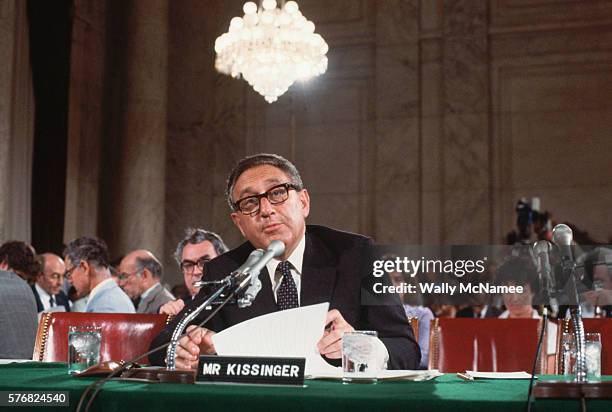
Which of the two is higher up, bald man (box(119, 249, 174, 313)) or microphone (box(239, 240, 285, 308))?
bald man (box(119, 249, 174, 313))

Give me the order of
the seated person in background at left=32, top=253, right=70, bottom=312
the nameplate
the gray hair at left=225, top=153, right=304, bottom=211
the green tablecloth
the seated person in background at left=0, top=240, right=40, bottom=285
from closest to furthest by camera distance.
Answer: the green tablecloth < the nameplate < the gray hair at left=225, top=153, right=304, bottom=211 < the seated person in background at left=0, top=240, right=40, bottom=285 < the seated person in background at left=32, top=253, right=70, bottom=312

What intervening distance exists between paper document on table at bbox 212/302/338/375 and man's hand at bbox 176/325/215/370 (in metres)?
0.17

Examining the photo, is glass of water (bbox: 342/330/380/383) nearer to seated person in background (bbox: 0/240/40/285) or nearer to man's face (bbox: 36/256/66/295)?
seated person in background (bbox: 0/240/40/285)

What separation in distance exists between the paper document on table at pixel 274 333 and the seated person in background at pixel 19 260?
150 inches

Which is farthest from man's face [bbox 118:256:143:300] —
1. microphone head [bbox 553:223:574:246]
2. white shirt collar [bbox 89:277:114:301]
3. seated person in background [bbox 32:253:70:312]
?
microphone head [bbox 553:223:574:246]

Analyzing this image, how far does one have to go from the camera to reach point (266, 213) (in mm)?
2713

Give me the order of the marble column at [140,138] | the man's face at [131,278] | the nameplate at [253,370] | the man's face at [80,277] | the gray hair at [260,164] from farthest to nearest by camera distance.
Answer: the marble column at [140,138] → the man's face at [131,278] → the man's face at [80,277] → the gray hair at [260,164] → the nameplate at [253,370]

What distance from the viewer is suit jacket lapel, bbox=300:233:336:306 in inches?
108

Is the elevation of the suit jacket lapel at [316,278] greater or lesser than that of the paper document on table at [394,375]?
greater

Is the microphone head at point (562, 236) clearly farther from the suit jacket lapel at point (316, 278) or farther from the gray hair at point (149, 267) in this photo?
the gray hair at point (149, 267)

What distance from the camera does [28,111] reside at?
30.2ft

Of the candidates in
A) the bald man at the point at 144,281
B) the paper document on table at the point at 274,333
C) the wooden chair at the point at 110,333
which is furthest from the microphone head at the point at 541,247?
the bald man at the point at 144,281

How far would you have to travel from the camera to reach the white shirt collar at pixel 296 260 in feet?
9.27

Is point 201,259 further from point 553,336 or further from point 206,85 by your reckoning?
point 206,85
